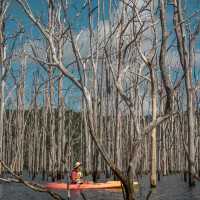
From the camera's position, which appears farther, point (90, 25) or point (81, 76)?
point (90, 25)

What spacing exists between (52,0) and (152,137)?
422 inches

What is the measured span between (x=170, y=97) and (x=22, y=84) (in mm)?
22503

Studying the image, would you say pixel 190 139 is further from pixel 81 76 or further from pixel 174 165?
pixel 174 165

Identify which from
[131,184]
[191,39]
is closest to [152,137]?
[191,39]

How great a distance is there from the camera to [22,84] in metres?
27.1

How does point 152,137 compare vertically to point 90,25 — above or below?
below

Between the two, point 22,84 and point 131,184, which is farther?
point 22,84

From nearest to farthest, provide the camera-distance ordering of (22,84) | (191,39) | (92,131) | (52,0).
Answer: (52,0) → (92,131) → (191,39) → (22,84)

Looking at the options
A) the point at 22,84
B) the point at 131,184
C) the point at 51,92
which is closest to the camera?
the point at 131,184

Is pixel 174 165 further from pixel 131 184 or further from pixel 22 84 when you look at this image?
pixel 131 184

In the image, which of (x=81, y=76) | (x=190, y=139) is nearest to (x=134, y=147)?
(x=81, y=76)

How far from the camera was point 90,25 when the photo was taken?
5.49 metres

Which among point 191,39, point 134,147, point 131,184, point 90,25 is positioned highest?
point 191,39

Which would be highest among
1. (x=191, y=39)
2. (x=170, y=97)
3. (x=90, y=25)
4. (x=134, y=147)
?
(x=191, y=39)
